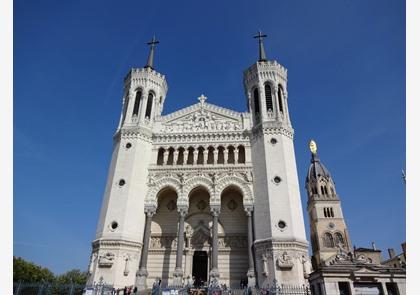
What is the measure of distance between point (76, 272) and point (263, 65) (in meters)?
53.4

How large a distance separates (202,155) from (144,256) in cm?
945

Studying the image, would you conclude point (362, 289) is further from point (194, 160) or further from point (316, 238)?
point (316, 238)

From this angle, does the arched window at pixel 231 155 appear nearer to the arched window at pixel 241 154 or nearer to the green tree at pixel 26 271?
the arched window at pixel 241 154

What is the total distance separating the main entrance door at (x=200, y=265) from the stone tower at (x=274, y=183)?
14.8 ft

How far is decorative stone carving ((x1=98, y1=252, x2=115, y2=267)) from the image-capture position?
19.9m

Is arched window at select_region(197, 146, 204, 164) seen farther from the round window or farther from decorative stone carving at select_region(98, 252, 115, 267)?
decorative stone carving at select_region(98, 252, 115, 267)

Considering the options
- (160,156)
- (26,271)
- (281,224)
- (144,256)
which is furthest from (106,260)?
(26,271)

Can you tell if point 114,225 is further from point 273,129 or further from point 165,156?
point 273,129

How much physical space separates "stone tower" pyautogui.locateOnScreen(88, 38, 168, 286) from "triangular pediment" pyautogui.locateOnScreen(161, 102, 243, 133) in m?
1.73

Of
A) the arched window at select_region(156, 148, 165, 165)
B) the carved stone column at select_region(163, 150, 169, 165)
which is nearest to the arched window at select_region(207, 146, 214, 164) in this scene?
the carved stone column at select_region(163, 150, 169, 165)

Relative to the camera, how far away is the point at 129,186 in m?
23.0

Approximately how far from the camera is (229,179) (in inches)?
934

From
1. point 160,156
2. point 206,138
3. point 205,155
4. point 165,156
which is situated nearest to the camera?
point 205,155
